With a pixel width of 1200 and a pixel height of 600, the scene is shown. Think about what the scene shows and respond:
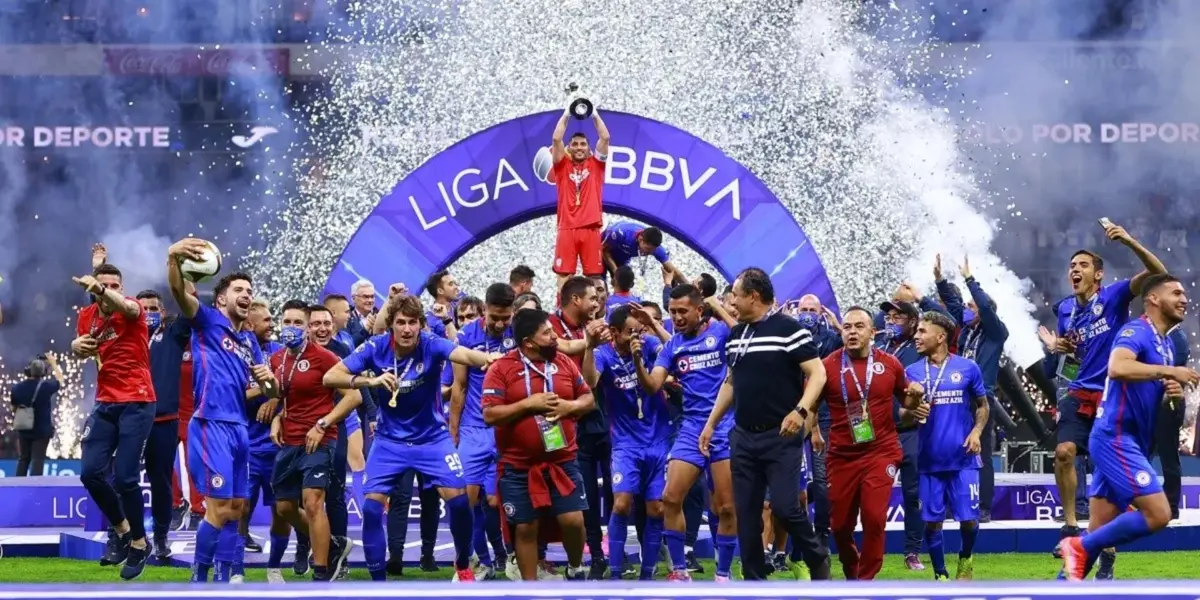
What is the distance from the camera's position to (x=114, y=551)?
11.2 metres

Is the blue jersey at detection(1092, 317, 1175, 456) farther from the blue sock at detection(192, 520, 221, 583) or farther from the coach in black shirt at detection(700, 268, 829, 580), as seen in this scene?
the blue sock at detection(192, 520, 221, 583)

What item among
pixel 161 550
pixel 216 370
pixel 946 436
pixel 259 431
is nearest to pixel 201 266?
pixel 216 370

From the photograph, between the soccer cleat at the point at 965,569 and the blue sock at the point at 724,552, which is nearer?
the blue sock at the point at 724,552

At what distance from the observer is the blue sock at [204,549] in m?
9.16

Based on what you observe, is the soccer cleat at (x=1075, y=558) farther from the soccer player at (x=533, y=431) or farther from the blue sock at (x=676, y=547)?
the soccer player at (x=533, y=431)

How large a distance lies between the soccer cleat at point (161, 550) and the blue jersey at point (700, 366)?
11.9 ft

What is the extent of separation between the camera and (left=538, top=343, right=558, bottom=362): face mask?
9.05 metres

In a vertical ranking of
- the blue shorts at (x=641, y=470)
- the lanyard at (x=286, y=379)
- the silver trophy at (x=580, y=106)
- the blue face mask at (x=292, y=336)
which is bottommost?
the blue shorts at (x=641, y=470)

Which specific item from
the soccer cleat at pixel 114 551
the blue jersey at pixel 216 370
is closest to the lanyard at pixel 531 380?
the blue jersey at pixel 216 370

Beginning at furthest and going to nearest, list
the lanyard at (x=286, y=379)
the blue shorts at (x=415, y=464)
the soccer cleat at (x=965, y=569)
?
1. the lanyard at (x=286, y=379)
2. the soccer cleat at (x=965, y=569)
3. the blue shorts at (x=415, y=464)

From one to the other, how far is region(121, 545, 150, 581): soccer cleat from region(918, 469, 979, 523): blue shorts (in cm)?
457

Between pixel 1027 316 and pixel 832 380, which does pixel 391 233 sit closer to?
pixel 832 380

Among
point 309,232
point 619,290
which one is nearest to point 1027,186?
point 309,232

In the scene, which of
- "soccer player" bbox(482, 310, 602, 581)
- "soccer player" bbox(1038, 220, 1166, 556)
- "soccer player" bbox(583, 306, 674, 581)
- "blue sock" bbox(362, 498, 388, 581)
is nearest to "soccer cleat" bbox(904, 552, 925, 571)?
"soccer player" bbox(1038, 220, 1166, 556)
